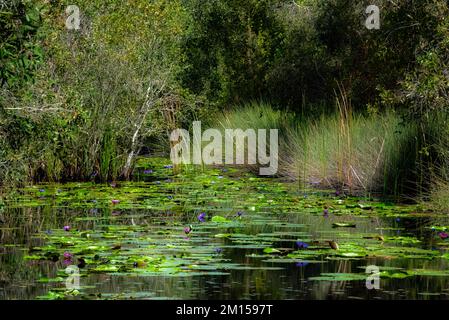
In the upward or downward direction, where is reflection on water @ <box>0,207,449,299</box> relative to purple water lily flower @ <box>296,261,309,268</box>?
downward

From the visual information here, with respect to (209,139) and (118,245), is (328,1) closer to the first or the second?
(209,139)

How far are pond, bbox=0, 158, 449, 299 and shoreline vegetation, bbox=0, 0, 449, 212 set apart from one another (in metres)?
1.01

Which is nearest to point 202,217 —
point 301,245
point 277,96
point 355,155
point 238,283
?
point 301,245

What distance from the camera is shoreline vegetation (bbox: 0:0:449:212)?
1414 cm
